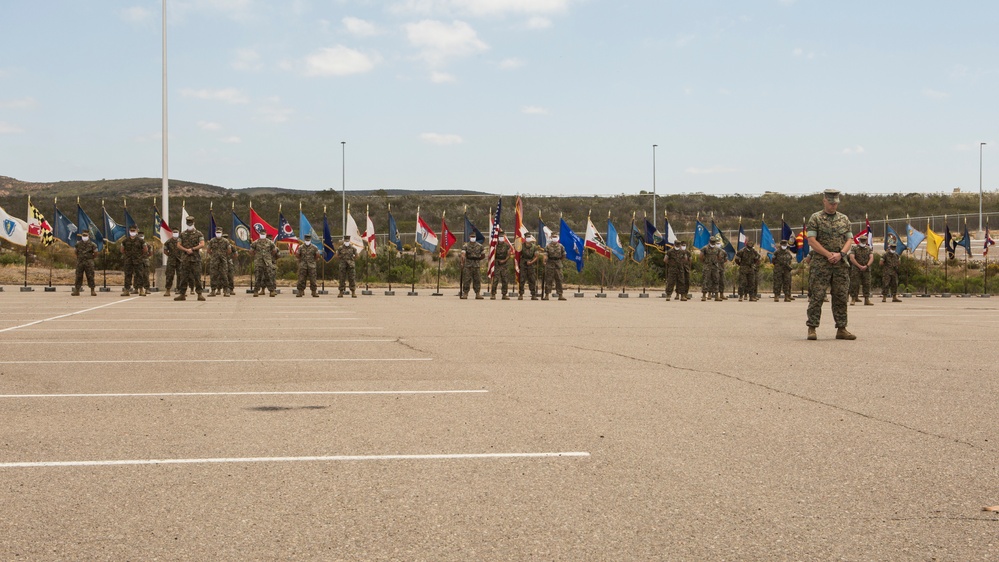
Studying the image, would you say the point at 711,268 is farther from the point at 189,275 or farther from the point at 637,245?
the point at 189,275

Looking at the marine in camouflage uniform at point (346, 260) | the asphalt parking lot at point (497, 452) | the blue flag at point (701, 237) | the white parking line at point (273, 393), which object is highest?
the blue flag at point (701, 237)

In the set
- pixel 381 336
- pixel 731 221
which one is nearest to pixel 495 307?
pixel 381 336

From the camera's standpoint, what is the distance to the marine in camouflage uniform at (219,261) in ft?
98.6

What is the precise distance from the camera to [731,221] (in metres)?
92.1

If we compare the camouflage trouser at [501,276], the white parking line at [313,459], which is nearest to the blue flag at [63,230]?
the camouflage trouser at [501,276]

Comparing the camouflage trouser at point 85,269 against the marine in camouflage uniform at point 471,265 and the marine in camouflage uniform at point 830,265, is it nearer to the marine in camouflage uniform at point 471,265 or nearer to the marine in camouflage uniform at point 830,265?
the marine in camouflage uniform at point 471,265

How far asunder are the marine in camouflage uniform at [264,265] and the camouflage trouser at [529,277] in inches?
277

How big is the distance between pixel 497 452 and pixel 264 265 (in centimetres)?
2481

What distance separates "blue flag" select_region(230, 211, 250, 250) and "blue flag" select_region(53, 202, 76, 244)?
4.91 metres

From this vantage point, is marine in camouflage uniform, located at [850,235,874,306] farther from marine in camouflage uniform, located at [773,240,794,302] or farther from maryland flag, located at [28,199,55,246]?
maryland flag, located at [28,199,55,246]

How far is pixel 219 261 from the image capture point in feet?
99.4

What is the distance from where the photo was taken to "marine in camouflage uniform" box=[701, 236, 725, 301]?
104 feet

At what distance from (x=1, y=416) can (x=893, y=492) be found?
237 inches

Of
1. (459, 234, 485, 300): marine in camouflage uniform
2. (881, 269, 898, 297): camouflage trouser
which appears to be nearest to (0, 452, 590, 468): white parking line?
(459, 234, 485, 300): marine in camouflage uniform
